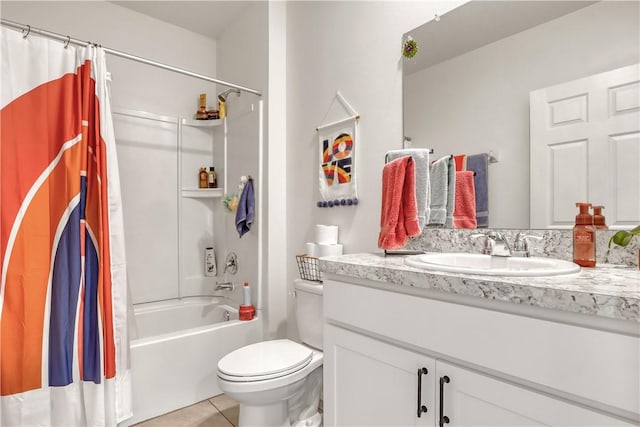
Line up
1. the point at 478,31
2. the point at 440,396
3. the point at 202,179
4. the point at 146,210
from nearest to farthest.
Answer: the point at 440,396, the point at 478,31, the point at 146,210, the point at 202,179

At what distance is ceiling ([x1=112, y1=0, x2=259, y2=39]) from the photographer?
8.36ft

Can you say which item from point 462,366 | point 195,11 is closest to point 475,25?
point 462,366

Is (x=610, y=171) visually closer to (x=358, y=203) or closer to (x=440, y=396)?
(x=440, y=396)

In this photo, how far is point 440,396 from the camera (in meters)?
0.90

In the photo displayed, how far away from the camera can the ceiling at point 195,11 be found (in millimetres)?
2547

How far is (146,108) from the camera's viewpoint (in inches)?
106

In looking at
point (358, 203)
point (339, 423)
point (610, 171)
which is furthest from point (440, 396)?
point (358, 203)

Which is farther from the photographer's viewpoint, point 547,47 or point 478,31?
point 478,31

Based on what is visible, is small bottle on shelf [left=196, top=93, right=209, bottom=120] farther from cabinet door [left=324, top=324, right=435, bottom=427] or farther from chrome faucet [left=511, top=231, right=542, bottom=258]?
chrome faucet [left=511, top=231, right=542, bottom=258]

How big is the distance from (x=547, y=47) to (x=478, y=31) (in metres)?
0.29

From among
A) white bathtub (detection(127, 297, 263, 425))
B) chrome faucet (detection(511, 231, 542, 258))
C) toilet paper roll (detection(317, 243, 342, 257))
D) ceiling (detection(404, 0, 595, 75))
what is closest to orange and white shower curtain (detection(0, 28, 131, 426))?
white bathtub (detection(127, 297, 263, 425))

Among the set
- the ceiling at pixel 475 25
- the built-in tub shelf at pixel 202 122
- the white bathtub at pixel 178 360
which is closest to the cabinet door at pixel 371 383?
the white bathtub at pixel 178 360

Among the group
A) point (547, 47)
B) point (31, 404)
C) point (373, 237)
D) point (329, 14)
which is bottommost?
point (31, 404)

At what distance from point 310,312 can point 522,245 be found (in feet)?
3.54
